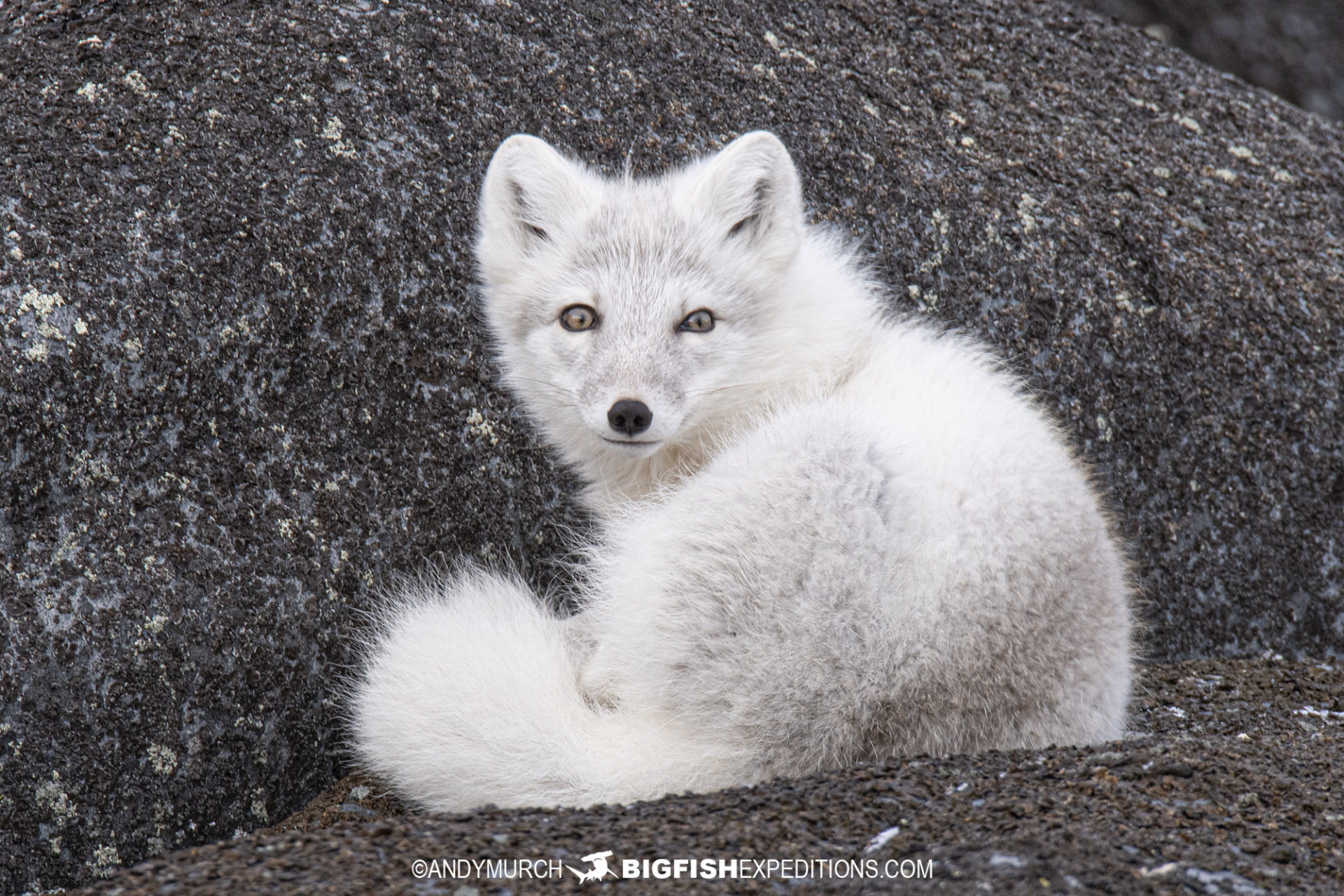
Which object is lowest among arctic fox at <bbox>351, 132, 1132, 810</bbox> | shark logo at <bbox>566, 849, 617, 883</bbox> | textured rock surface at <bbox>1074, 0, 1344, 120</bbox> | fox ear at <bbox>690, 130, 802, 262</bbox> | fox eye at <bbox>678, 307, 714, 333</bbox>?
shark logo at <bbox>566, 849, 617, 883</bbox>

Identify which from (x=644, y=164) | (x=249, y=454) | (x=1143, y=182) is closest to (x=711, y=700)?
(x=249, y=454)

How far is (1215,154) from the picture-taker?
430cm

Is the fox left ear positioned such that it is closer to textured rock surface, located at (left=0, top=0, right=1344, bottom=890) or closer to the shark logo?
textured rock surface, located at (left=0, top=0, right=1344, bottom=890)

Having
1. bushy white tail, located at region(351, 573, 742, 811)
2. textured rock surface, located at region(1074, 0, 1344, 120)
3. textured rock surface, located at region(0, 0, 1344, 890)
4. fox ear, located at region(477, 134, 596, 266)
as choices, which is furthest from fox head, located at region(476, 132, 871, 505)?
textured rock surface, located at region(1074, 0, 1344, 120)

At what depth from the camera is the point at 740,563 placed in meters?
2.43

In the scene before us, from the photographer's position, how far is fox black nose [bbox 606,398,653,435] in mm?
2693

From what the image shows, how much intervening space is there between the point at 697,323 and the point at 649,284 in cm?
16

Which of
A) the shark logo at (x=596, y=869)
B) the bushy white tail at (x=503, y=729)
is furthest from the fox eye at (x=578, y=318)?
the shark logo at (x=596, y=869)

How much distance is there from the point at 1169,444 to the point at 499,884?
2859mm

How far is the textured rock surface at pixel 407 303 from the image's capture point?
8.89 feet

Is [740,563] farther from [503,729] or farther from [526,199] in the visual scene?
[526,199]

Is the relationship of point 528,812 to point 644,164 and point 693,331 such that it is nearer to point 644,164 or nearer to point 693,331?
point 693,331

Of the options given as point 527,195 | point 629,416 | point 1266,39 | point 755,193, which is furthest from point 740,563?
point 1266,39

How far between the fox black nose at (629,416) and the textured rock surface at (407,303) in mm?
736
